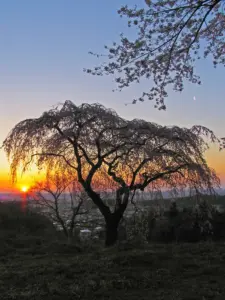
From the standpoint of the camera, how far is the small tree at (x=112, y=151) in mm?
12484

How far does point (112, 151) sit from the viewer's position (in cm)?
1276

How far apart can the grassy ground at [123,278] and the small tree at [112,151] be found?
11.9ft

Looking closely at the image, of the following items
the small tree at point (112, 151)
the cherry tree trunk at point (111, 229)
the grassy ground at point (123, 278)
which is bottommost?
the grassy ground at point (123, 278)

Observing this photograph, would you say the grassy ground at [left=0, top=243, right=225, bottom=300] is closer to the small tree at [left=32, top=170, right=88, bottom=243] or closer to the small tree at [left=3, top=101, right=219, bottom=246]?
the small tree at [left=3, top=101, right=219, bottom=246]

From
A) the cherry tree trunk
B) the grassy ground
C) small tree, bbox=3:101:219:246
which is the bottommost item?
the grassy ground

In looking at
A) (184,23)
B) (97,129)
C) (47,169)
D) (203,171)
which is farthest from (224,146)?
(47,169)

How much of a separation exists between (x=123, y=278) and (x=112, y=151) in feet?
20.5

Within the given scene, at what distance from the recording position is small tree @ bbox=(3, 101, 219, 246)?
12.5m

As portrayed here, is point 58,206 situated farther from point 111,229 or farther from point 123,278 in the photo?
point 123,278

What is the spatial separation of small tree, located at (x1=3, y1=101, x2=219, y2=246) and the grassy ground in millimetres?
3621

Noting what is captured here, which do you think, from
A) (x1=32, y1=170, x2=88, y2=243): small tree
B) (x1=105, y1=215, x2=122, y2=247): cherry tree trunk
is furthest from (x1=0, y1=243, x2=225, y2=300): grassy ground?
(x1=32, y1=170, x2=88, y2=243): small tree

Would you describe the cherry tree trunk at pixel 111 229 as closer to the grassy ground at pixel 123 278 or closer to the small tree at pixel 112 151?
the small tree at pixel 112 151

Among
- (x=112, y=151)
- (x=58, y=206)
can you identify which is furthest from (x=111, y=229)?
(x=58, y=206)

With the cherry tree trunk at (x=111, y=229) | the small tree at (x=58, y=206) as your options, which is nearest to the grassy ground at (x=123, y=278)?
the cherry tree trunk at (x=111, y=229)
